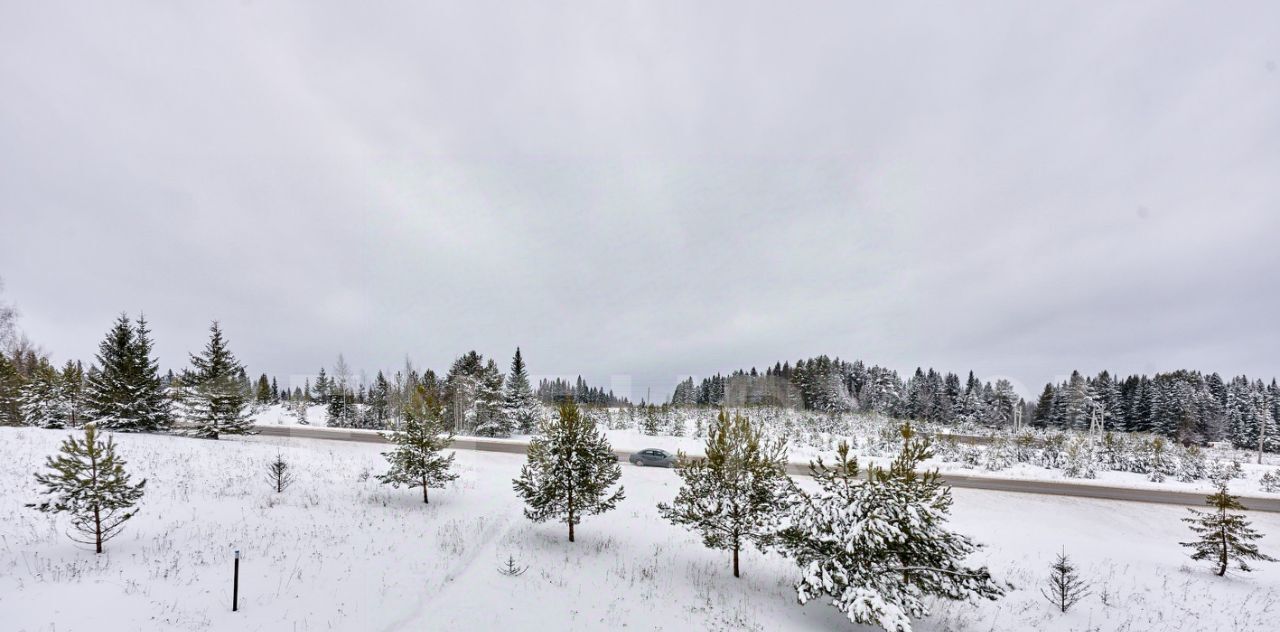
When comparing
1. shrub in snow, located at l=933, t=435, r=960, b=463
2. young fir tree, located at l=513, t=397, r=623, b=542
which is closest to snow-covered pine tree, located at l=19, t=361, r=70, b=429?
young fir tree, located at l=513, t=397, r=623, b=542

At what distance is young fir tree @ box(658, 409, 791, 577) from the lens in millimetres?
11773

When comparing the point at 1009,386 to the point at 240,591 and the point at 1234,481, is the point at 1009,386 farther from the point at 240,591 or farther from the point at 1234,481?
the point at 240,591

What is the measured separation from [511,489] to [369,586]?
9.55 meters

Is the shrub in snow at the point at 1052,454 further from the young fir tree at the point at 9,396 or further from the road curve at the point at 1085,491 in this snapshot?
the young fir tree at the point at 9,396

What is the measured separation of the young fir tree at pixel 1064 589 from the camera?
11.7m

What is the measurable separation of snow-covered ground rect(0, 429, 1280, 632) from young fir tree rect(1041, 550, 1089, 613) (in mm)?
253

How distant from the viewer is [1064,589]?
11.7 metres

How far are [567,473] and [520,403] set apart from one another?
32309 millimetres

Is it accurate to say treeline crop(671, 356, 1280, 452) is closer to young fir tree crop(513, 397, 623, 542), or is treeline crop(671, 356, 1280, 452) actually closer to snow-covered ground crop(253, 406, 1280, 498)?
snow-covered ground crop(253, 406, 1280, 498)

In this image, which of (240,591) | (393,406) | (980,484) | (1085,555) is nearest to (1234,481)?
(980,484)

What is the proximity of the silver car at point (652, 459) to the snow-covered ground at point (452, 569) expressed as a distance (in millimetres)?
8401

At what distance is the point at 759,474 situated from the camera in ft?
38.8

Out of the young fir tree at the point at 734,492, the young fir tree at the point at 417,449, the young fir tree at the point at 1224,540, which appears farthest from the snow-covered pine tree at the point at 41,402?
the young fir tree at the point at 1224,540

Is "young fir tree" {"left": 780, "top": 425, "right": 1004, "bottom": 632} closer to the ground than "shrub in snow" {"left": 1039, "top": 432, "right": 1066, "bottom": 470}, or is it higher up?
higher up
